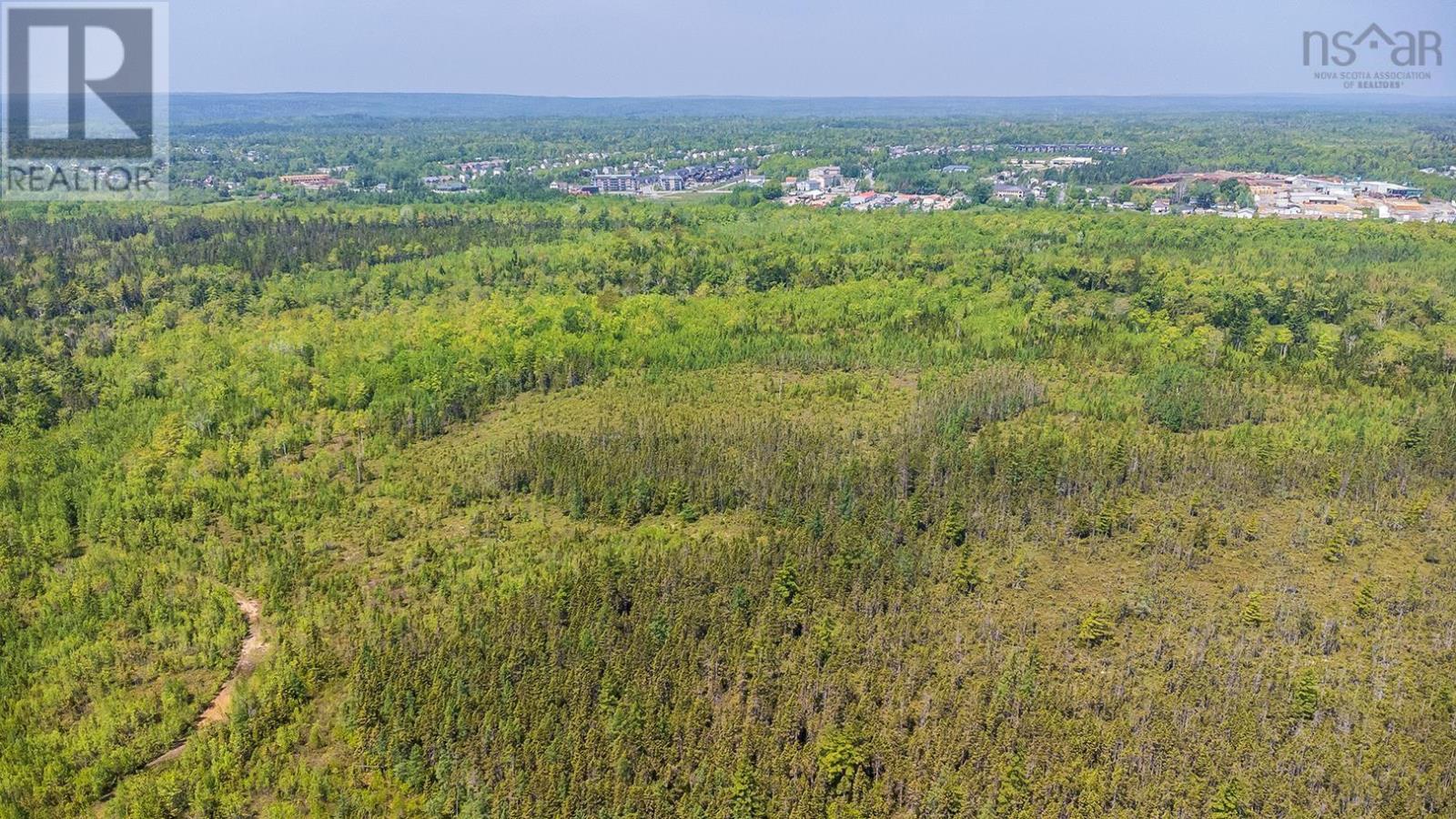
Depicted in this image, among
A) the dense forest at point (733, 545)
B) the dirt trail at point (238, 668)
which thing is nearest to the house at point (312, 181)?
the dense forest at point (733, 545)

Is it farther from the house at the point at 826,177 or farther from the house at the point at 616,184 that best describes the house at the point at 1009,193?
the house at the point at 616,184

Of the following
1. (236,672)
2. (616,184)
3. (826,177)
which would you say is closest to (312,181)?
(616,184)

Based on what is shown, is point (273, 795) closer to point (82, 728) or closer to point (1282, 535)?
point (82, 728)

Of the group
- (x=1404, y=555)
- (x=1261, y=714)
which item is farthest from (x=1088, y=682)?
(x=1404, y=555)

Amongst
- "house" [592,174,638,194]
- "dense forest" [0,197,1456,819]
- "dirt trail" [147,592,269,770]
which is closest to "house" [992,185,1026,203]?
"house" [592,174,638,194]

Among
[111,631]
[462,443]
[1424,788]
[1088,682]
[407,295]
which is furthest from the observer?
[407,295]
